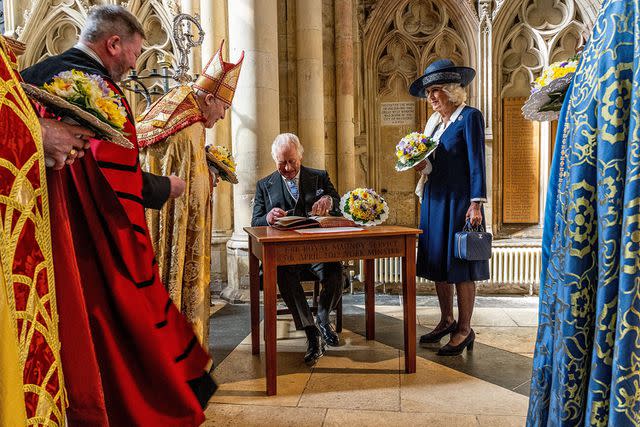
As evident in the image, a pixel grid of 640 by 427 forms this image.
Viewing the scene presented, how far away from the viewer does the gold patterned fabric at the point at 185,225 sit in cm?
279

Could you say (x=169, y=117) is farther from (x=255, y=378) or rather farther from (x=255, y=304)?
(x=255, y=378)

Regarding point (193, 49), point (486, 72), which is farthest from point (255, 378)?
point (486, 72)

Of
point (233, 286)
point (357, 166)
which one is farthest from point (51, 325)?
point (357, 166)

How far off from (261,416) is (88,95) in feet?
6.06

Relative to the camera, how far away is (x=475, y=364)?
3.22m

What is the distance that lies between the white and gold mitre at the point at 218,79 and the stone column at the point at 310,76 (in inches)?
125

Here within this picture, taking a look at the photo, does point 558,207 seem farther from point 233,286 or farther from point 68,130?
point 233,286

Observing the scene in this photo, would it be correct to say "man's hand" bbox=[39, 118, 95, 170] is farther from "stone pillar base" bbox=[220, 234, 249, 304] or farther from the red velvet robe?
"stone pillar base" bbox=[220, 234, 249, 304]

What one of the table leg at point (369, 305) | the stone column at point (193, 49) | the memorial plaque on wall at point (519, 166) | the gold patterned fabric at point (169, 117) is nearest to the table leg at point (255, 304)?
the table leg at point (369, 305)

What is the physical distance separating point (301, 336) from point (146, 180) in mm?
2247

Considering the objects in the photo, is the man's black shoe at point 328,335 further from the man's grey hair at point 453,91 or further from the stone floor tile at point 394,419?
the man's grey hair at point 453,91

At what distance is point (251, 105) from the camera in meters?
5.15

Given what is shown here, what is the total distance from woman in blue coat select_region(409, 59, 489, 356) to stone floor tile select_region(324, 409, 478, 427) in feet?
3.29

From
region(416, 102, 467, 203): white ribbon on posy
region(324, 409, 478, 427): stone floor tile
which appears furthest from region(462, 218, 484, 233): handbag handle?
region(324, 409, 478, 427): stone floor tile
